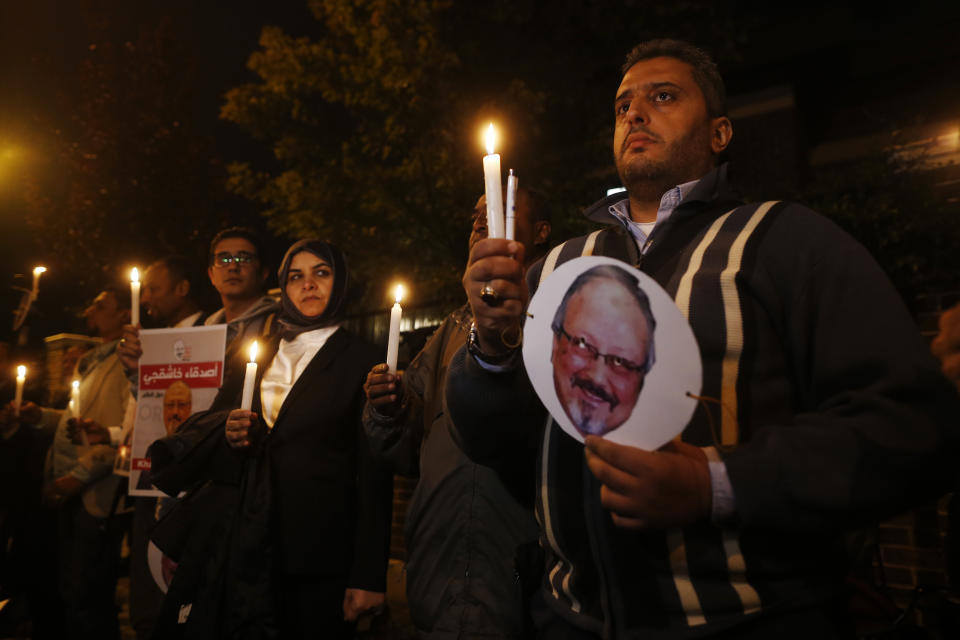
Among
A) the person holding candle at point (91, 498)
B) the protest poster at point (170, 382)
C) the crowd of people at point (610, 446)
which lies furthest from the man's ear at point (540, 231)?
the person holding candle at point (91, 498)

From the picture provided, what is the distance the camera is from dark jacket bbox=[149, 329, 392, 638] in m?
2.66

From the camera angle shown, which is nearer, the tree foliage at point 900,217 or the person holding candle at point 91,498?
the person holding candle at point 91,498

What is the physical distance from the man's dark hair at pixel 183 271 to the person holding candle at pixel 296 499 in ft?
6.73

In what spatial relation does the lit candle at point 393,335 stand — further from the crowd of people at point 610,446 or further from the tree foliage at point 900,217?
the tree foliage at point 900,217

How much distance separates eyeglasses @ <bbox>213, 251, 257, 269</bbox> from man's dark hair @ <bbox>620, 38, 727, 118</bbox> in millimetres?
3219

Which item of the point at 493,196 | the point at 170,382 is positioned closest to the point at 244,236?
the point at 170,382

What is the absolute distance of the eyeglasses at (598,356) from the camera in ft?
3.69

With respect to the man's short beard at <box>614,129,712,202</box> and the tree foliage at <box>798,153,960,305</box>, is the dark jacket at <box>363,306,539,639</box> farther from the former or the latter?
the tree foliage at <box>798,153,960,305</box>

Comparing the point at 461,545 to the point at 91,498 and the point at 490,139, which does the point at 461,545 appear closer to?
the point at 490,139

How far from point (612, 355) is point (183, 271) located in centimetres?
467

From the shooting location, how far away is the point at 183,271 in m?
A: 4.98

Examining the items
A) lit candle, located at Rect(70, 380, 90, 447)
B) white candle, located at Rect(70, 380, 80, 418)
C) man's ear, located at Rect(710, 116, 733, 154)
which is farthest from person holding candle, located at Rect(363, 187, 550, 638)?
white candle, located at Rect(70, 380, 80, 418)

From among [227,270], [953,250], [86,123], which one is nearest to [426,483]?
[227,270]

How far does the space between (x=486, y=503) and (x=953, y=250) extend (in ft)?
17.4
